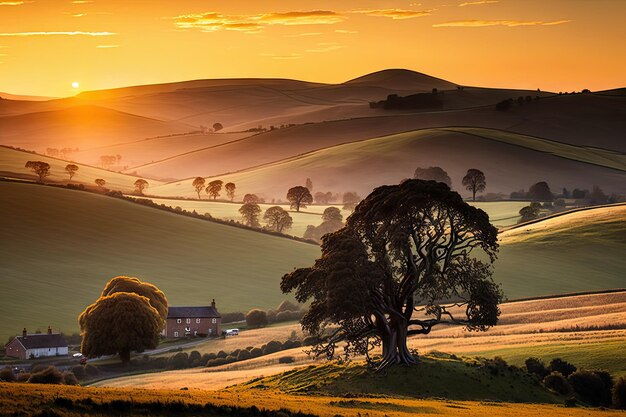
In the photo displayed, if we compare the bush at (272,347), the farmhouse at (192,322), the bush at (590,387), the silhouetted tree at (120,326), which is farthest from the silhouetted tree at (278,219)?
the bush at (590,387)

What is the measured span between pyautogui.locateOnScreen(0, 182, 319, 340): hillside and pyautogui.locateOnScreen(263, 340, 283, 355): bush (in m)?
26.4

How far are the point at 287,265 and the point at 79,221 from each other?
36.2 m

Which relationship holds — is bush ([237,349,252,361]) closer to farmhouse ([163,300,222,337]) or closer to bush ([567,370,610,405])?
farmhouse ([163,300,222,337])

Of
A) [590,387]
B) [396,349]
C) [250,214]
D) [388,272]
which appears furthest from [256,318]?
[250,214]

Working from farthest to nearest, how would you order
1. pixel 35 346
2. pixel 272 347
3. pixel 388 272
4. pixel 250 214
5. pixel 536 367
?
pixel 250 214 → pixel 35 346 → pixel 272 347 → pixel 536 367 → pixel 388 272

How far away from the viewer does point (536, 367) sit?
62.2 metres

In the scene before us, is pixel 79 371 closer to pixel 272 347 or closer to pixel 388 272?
pixel 272 347

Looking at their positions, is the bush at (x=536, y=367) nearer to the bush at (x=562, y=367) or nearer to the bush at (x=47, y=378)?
the bush at (x=562, y=367)

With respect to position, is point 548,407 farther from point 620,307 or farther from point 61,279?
point 61,279

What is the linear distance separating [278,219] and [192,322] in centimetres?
6499

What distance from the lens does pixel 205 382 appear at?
2729 inches

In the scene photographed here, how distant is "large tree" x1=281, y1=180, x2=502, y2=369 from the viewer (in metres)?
58.6

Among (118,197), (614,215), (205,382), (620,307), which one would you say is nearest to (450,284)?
(205,382)

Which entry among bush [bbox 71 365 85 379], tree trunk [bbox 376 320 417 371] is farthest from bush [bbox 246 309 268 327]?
tree trunk [bbox 376 320 417 371]
